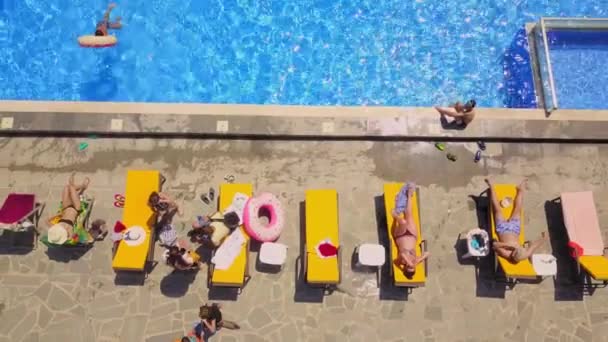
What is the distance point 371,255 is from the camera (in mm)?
9438

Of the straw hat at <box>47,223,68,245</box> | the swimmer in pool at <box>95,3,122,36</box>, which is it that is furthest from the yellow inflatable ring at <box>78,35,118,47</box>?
the straw hat at <box>47,223,68,245</box>

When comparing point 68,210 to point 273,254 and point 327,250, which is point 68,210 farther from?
point 327,250

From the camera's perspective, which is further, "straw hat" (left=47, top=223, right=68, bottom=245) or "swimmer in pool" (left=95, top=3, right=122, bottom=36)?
"swimmer in pool" (left=95, top=3, right=122, bottom=36)

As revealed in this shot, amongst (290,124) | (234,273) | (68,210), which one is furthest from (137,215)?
(290,124)

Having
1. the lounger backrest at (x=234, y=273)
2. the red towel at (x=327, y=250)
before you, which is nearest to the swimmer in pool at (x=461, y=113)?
the red towel at (x=327, y=250)

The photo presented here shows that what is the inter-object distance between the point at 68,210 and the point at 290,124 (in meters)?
4.78

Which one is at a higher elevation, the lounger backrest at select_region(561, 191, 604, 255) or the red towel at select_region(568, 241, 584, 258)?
the lounger backrest at select_region(561, 191, 604, 255)

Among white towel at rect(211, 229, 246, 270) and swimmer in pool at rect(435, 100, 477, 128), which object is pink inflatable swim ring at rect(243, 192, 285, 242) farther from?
swimmer in pool at rect(435, 100, 477, 128)

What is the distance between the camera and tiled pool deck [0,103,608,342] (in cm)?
960

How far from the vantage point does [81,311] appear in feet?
31.9

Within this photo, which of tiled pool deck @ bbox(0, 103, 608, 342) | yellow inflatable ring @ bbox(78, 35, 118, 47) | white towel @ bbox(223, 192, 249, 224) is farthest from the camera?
yellow inflatable ring @ bbox(78, 35, 118, 47)

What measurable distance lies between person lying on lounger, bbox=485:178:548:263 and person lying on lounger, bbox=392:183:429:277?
4.88 ft

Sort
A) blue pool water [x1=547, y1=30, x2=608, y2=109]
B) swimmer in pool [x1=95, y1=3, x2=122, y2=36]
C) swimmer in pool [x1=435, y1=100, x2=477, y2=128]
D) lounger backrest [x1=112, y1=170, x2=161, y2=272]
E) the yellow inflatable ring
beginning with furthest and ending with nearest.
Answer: blue pool water [x1=547, y1=30, x2=608, y2=109], swimmer in pool [x1=95, y1=3, x2=122, y2=36], the yellow inflatable ring, swimmer in pool [x1=435, y1=100, x2=477, y2=128], lounger backrest [x1=112, y1=170, x2=161, y2=272]

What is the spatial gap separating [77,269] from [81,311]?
0.83m
